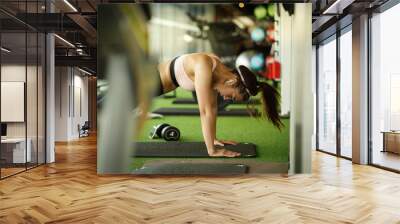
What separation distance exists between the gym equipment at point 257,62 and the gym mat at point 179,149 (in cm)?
127

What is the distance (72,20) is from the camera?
8203 mm

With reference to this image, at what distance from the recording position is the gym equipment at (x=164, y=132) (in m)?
6.52

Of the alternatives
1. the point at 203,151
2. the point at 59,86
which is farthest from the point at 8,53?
the point at 59,86

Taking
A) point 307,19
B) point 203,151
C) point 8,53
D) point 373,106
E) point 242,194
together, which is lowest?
point 242,194

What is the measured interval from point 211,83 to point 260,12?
4.72 ft

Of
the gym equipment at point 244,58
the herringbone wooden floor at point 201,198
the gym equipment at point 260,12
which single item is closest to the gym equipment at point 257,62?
the gym equipment at point 244,58

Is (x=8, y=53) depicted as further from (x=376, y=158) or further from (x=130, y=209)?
(x=376, y=158)

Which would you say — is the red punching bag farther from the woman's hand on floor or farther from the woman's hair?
the woman's hand on floor

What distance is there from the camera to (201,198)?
4941 mm

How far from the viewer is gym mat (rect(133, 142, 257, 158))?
21.4 ft

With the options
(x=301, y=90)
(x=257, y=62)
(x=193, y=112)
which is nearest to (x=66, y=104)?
(x=193, y=112)

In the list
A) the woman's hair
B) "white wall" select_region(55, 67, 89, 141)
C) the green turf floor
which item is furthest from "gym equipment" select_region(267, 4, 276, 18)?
"white wall" select_region(55, 67, 89, 141)

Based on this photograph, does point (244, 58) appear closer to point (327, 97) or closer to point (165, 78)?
point (165, 78)

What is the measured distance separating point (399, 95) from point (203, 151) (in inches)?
140
